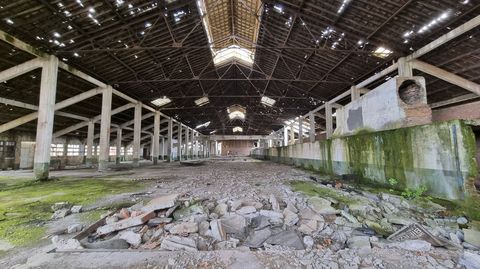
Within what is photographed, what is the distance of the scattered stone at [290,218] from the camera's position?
373cm

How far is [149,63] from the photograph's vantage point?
14.1 m

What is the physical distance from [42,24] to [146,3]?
4253 millimetres

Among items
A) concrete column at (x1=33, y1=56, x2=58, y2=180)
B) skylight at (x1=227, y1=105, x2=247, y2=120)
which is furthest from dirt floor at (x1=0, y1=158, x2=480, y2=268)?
skylight at (x1=227, y1=105, x2=247, y2=120)

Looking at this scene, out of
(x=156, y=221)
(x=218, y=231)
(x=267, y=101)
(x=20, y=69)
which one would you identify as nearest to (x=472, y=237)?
(x=218, y=231)

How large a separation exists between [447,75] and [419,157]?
9705mm

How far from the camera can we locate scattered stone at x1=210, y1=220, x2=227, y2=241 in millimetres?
3170

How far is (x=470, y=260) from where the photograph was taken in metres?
2.42

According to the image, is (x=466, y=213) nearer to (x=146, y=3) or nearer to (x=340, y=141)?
(x=340, y=141)

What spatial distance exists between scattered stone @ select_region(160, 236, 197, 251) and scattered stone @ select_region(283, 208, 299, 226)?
167 cm

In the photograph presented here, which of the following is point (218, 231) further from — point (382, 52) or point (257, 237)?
point (382, 52)

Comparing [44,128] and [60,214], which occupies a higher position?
[44,128]

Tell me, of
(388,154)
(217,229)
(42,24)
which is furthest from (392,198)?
(42,24)

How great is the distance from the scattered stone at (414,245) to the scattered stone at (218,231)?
7.49 feet

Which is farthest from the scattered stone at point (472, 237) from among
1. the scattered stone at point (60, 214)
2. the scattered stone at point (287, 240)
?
the scattered stone at point (60, 214)
